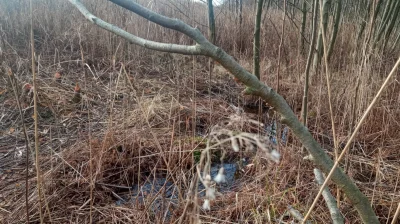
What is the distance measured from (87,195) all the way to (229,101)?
1.93 meters

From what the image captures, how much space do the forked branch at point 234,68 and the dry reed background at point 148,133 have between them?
57cm

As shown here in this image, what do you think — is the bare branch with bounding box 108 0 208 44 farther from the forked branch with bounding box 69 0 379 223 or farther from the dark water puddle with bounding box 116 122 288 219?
the dark water puddle with bounding box 116 122 288 219

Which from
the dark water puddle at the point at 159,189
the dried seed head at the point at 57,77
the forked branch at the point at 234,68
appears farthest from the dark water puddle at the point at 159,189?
the dried seed head at the point at 57,77

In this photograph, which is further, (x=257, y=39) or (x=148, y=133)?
(x=257, y=39)

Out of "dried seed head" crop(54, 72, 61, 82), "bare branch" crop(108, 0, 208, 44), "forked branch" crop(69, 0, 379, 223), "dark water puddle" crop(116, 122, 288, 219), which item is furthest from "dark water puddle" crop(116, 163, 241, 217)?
"dried seed head" crop(54, 72, 61, 82)

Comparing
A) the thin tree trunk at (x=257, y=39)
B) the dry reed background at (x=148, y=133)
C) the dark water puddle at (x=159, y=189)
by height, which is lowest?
the dark water puddle at (x=159, y=189)

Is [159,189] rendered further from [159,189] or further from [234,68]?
[234,68]

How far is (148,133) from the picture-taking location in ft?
7.00

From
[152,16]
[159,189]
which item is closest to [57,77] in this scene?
[159,189]

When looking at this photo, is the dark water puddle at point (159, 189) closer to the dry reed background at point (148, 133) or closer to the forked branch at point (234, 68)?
the dry reed background at point (148, 133)

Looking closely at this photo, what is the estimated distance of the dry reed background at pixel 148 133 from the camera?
1.50 metres

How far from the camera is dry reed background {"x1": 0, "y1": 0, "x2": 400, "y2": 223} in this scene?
1504mm

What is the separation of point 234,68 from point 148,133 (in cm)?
162

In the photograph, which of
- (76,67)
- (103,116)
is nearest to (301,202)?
(103,116)
